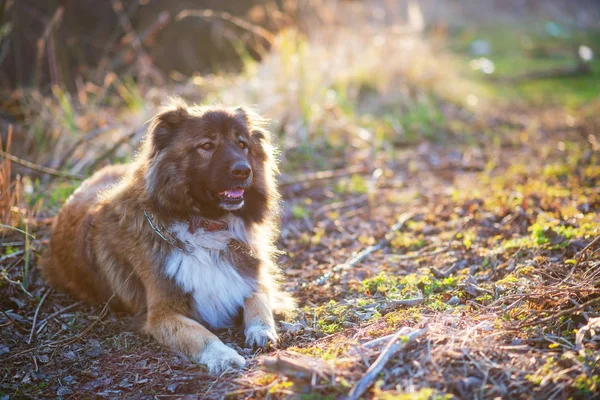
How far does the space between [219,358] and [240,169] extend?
4.55ft

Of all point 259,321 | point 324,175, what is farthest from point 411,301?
point 324,175

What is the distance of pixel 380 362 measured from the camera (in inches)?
117

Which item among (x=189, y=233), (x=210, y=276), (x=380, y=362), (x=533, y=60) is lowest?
(x=533, y=60)

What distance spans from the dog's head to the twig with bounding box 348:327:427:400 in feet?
5.60

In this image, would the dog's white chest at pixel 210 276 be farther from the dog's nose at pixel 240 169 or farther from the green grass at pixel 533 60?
the green grass at pixel 533 60

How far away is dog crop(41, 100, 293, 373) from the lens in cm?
408

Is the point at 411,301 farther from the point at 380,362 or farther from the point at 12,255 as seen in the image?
the point at 12,255

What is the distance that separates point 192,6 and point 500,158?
8385 millimetres

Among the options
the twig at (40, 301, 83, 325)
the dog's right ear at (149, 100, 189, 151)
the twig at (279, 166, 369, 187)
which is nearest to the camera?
the dog's right ear at (149, 100, 189, 151)

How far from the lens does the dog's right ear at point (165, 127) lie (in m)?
4.32

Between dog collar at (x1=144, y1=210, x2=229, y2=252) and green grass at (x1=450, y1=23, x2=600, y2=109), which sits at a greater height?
dog collar at (x1=144, y1=210, x2=229, y2=252)

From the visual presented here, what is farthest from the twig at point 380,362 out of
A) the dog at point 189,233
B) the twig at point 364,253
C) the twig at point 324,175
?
the twig at point 324,175

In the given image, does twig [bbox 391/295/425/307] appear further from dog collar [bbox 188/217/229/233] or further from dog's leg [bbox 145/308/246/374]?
dog collar [bbox 188/217/229/233]

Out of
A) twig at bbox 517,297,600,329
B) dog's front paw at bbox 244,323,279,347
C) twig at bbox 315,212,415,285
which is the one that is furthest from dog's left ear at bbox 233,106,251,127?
twig at bbox 517,297,600,329
